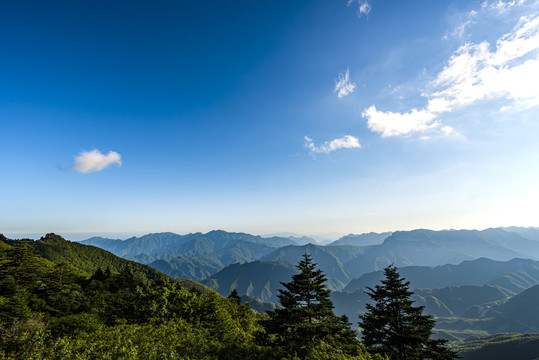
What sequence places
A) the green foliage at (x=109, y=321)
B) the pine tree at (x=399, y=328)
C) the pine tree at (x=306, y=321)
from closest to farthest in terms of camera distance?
the green foliage at (x=109, y=321) → the pine tree at (x=306, y=321) → the pine tree at (x=399, y=328)

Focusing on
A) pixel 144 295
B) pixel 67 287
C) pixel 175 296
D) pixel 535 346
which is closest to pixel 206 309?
pixel 175 296

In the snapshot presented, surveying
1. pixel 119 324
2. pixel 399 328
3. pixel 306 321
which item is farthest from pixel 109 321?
pixel 399 328

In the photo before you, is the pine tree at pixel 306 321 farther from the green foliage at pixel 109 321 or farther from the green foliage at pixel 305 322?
the green foliage at pixel 109 321

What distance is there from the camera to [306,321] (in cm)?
2747

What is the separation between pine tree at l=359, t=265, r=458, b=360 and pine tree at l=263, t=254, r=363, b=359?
4.78 meters

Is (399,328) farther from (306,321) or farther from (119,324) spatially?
(119,324)

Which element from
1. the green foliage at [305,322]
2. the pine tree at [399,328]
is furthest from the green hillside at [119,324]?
the pine tree at [399,328]

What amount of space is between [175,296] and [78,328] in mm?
19558

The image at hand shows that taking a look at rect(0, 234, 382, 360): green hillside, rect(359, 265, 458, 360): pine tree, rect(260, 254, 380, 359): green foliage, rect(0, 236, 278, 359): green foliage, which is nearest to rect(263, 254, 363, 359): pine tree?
rect(260, 254, 380, 359): green foliage

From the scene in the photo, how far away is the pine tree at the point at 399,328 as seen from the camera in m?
29.6

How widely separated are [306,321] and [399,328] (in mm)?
14438

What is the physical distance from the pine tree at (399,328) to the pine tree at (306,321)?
4.78 metres

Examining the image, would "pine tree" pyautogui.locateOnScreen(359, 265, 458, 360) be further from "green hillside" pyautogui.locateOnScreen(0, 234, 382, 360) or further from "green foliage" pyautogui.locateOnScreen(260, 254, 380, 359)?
"green foliage" pyautogui.locateOnScreen(260, 254, 380, 359)

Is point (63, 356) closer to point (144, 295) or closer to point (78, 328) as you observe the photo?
point (78, 328)
